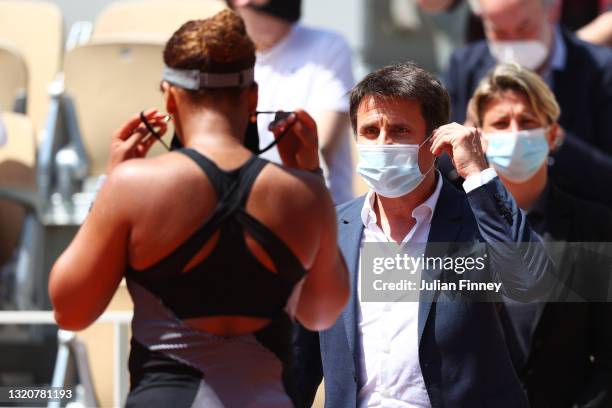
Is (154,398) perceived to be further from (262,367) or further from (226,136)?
(226,136)

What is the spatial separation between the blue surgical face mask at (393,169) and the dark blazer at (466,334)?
0.12 meters

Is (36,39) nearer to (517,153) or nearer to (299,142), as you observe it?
(517,153)

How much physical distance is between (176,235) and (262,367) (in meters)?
0.30

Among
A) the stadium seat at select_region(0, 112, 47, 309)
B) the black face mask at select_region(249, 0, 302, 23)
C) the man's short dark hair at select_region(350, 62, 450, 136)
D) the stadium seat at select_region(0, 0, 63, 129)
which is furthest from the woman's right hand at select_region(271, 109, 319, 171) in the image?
the stadium seat at select_region(0, 0, 63, 129)

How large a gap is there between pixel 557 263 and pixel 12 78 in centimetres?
299

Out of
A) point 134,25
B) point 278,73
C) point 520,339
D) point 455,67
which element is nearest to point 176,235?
point 520,339

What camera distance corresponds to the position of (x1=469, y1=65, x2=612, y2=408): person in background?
3236 mm

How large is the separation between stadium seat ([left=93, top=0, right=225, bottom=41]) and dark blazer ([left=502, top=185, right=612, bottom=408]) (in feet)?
9.67

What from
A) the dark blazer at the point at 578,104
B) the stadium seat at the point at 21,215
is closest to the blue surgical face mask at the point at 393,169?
the dark blazer at the point at 578,104

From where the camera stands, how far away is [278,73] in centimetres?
418

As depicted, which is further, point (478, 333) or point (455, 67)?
point (455, 67)

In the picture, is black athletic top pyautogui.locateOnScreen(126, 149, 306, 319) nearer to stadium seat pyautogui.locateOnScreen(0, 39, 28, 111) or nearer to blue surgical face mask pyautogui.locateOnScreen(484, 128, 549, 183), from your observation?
blue surgical face mask pyautogui.locateOnScreen(484, 128, 549, 183)

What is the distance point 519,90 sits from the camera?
11.7ft

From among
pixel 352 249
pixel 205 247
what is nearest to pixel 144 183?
pixel 205 247
